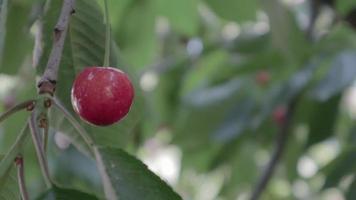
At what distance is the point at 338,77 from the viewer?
1.90 meters

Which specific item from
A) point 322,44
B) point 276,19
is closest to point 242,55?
point 322,44

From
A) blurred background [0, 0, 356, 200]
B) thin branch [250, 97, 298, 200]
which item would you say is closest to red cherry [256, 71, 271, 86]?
blurred background [0, 0, 356, 200]

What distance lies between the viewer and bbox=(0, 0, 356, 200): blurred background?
189 centimetres

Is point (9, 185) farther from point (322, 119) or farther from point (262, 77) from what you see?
point (262, 77)

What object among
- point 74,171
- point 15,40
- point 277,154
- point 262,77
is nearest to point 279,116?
point 262,77

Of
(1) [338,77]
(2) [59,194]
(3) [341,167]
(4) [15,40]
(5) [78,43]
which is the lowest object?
(2) [59,194]

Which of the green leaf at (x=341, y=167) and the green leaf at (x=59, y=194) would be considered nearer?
the green leaf at (x=59, y=194)

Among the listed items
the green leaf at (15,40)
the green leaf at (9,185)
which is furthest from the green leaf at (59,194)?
the green leaf at (15,40)

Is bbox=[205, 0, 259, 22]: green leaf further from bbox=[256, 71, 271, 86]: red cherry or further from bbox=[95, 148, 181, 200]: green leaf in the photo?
bbox=[95, 148, 181, 200]: green leaf

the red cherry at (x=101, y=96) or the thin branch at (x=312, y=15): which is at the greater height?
the thin branch at (x=312, y=15)

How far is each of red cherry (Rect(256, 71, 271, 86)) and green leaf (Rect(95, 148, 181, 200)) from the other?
57.5 inches

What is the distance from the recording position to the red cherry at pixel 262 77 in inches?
90.5

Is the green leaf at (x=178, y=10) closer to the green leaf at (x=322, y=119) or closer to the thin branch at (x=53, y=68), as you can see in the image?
the green leaf at (x=322, y=119)

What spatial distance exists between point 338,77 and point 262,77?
504 millimetres
